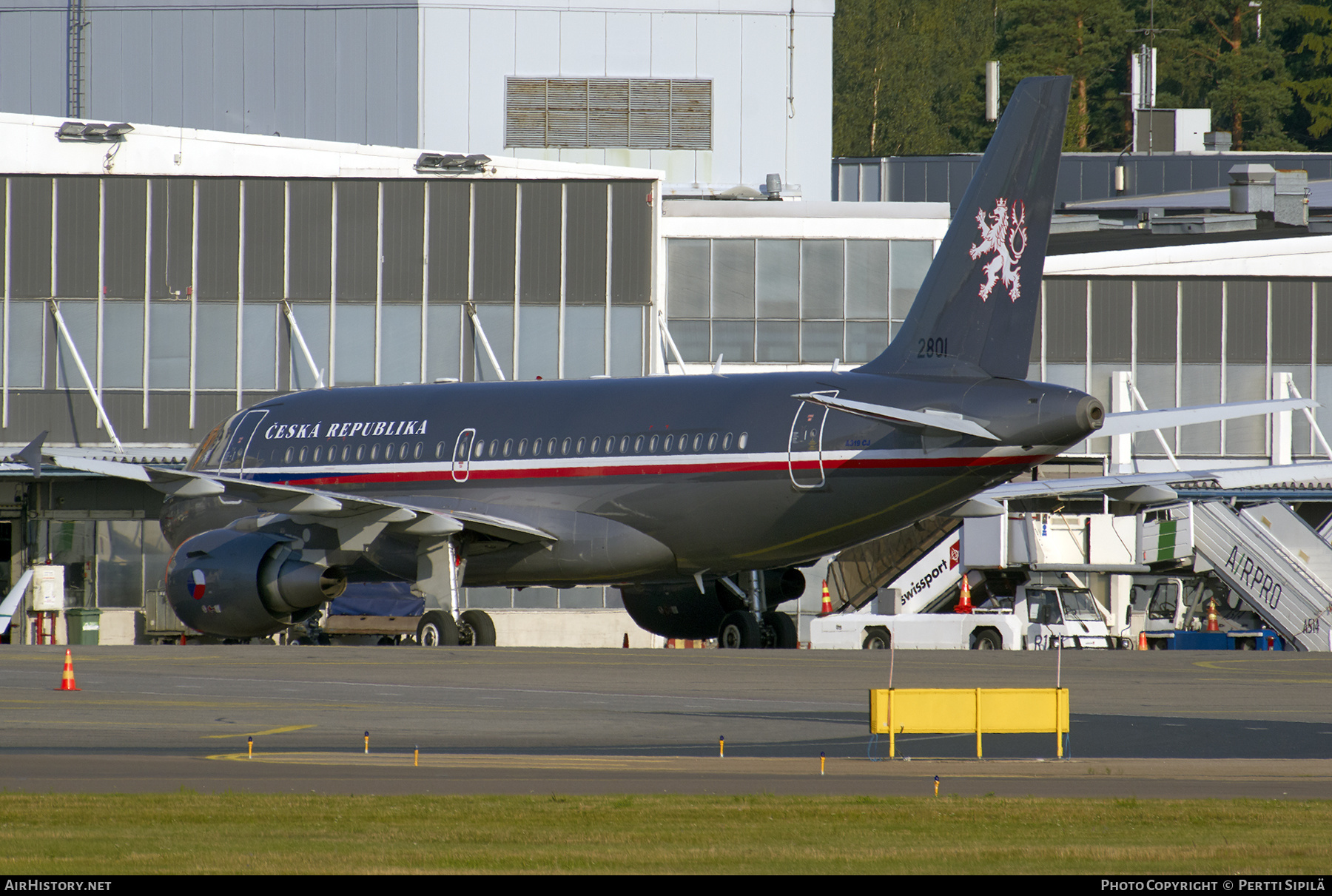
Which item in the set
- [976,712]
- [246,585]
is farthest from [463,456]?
[976,712]

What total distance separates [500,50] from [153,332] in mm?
14344

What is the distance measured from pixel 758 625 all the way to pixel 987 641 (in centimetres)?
676

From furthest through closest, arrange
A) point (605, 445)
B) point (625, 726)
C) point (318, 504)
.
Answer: point (605, 445)
point (318, 504)
point (625, 726)

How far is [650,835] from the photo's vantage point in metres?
10.8

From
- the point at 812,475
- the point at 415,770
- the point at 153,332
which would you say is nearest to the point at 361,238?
the point at 153,332

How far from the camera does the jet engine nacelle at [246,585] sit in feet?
90.9

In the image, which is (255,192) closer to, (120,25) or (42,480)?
(42,480)

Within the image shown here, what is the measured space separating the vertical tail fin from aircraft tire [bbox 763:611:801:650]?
634 centimetres

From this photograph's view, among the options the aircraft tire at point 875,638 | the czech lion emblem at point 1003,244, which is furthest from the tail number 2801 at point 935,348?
the aircraft tire at point 875,638

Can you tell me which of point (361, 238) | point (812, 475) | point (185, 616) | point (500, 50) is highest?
point (500, 50)

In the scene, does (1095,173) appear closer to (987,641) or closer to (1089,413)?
(987,641)

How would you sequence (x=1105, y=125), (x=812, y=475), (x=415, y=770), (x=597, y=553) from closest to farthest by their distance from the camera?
(x=415, y=770)
(x=812, y=475)
(x=597, y=553)
(x=1105, y=125)

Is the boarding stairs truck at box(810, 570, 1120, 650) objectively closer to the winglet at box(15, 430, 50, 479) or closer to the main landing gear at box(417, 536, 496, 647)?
the main landing gear at box(417, 536, 496, 647)

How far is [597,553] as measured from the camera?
90.8 ft
